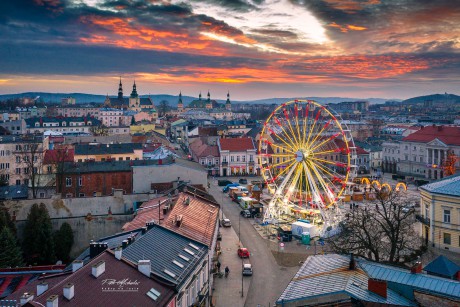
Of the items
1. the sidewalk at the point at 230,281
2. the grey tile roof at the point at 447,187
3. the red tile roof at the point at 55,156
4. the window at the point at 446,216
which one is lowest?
the sidewalk at the point at 230,281

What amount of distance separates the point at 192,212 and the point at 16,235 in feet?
57.4

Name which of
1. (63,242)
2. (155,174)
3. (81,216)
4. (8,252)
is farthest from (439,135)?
(8,252)

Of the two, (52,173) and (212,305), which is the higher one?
(52,173)

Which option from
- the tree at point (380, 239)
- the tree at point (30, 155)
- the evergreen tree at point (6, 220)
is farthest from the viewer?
the tree at point (30, 155)

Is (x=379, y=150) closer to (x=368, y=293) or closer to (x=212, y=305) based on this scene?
(x=212, y=305)

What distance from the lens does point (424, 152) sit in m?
83.4

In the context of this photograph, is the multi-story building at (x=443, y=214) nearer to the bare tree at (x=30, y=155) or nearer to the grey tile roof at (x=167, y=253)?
the grey tile roof at (x=167, y=253)

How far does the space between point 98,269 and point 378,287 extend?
451 inches

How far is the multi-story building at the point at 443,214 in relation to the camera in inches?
1575

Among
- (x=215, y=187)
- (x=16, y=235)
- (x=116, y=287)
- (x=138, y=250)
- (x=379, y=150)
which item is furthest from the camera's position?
(x=379, y=150)

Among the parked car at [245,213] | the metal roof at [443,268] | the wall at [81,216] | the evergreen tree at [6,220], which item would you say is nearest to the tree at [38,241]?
the evergreen tree at [6,220]

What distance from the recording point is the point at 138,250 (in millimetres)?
23688

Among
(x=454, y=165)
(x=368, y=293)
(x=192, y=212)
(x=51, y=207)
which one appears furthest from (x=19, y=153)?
(x=454, y=165)

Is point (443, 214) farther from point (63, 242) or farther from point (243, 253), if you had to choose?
point (63, 242)
